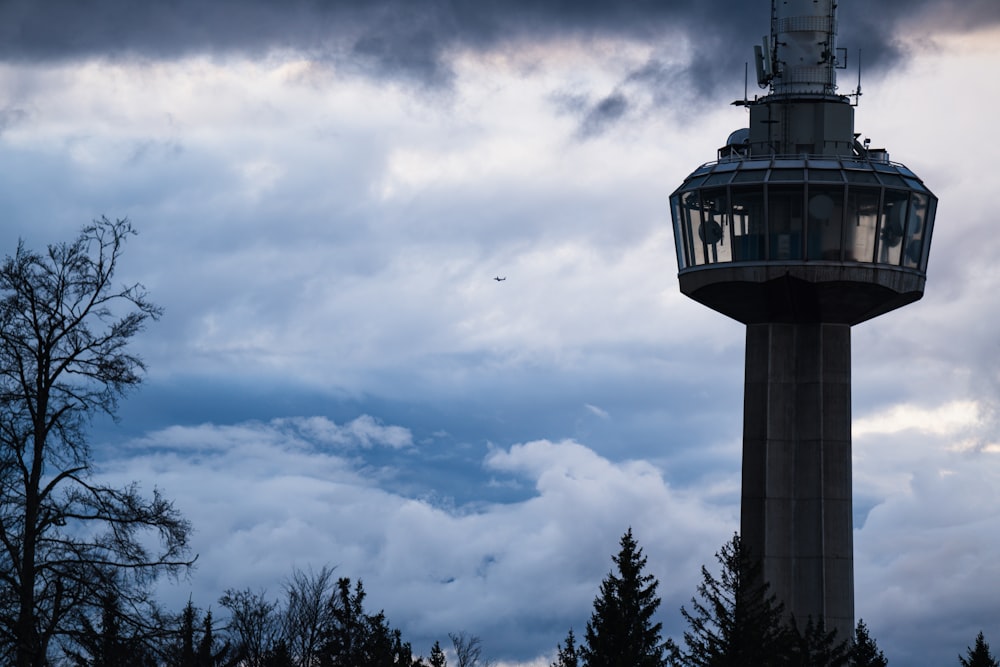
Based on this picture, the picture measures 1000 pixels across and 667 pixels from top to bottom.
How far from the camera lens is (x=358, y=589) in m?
76.4

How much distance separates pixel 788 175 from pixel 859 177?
300 centimetres

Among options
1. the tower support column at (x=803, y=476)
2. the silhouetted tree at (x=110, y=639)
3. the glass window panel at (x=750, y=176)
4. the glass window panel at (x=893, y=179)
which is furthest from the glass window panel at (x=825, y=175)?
the silhouetted tree at (x=110, y=639)

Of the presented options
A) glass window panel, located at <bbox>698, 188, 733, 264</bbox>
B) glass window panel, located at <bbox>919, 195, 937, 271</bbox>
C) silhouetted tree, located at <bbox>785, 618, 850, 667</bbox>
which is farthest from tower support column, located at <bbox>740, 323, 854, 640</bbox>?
glass window panel, located at <bbox>919, 195, 937, 271</bbox>

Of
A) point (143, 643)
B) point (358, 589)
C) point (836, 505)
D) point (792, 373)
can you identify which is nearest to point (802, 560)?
point (836, 505)

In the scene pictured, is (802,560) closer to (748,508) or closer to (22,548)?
(748,508)

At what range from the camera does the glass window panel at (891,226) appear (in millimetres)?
68875

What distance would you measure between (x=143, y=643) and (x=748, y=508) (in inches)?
1814

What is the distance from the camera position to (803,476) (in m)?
68.9

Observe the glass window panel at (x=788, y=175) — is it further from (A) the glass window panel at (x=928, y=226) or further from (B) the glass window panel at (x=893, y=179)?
(A) the glass window panel at (x=928, y=226)

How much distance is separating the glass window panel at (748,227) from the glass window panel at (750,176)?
0.51m

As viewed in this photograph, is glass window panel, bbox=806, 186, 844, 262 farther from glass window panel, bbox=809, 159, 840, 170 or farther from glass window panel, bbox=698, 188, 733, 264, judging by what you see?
glass window panel, bbox=698, 188, 733, 264

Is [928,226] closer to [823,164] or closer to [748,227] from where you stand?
[823,164]

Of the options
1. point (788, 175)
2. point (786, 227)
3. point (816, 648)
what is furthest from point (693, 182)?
point (816, 648)

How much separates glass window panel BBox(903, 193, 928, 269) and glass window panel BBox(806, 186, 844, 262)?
3.30m
